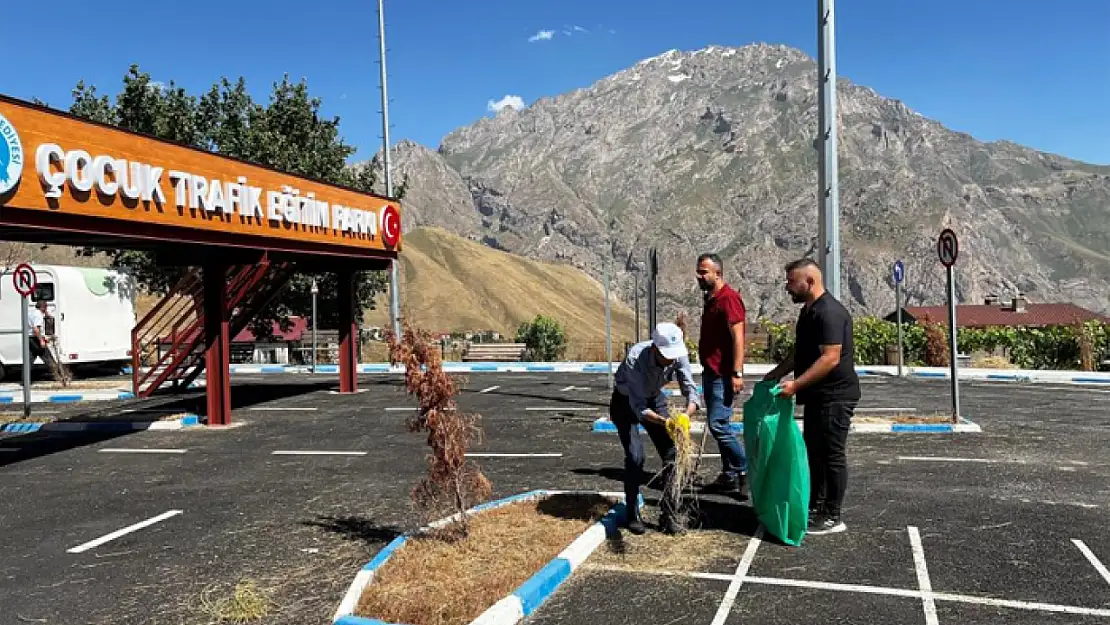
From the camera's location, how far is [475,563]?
19.1ft

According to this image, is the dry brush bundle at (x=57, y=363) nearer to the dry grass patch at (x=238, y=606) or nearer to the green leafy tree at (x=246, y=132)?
the green leafy tree at (x=246, y=132)

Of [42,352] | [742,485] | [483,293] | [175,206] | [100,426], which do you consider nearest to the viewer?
[742,485]

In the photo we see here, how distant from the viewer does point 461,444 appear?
6.11 metres

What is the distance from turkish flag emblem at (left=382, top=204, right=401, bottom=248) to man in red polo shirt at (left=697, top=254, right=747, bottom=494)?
12408mm

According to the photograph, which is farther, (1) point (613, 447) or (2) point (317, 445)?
(2) point (317, 445)

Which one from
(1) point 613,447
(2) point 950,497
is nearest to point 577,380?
(1) point 613,447

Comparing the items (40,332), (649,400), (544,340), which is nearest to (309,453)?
(649,400)

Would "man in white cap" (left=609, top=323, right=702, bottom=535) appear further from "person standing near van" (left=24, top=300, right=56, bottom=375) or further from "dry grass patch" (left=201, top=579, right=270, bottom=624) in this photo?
"person standing near van" (left=24, top=300, right=56, bottom=375)

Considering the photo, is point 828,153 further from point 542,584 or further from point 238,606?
point 238,606

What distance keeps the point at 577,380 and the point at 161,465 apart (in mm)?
13196

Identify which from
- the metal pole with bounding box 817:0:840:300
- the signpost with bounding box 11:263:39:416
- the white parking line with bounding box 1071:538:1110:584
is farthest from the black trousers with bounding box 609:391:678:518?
the signpost with bounding box 11:263:39:416

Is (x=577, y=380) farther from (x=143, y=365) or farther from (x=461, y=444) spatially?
(x=143, y=365)

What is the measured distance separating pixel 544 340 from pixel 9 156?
24.8 m

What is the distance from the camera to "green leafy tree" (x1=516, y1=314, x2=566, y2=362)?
107ft
